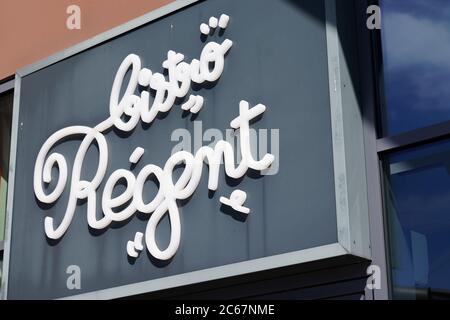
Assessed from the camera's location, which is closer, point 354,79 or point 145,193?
point 354,79

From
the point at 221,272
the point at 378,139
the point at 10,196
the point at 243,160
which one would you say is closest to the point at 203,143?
the point at 243,160

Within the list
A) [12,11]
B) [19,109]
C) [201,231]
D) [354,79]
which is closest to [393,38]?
[354,79]

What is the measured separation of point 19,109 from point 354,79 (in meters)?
→ 2.77

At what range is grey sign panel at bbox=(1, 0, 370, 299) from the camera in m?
5.86

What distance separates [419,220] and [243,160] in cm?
110

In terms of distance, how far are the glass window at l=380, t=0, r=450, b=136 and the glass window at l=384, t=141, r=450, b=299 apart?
0.24m

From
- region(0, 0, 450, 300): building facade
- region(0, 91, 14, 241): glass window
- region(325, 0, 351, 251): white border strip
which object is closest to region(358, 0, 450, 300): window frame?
region(0, 0, 450, 300): building facade

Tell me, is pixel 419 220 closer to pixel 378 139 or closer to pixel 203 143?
pixel 378 139

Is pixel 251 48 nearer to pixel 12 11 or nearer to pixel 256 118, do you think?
pixel 256 118

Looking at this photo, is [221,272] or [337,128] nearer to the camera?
[337,128]

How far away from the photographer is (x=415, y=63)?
6.13 metres

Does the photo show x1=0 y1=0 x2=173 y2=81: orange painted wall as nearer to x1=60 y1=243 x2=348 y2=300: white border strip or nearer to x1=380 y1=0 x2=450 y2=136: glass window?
x1=380 y1=0 x2=450 y2=136: glass window

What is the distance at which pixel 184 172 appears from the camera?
6348 millimetres

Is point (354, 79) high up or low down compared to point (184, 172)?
up
